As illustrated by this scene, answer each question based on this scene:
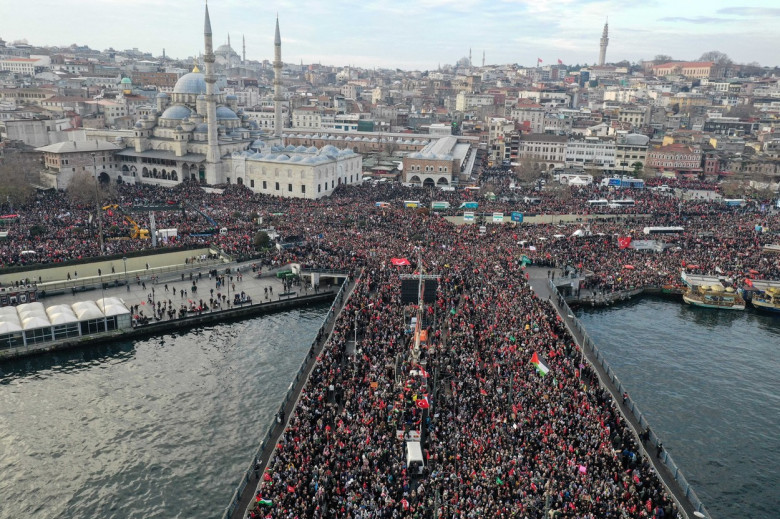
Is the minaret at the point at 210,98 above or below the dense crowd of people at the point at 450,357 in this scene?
above

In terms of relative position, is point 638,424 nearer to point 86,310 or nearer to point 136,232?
point 86,310

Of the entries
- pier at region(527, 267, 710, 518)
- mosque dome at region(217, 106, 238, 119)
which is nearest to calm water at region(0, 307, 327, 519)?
pier at region(527, 267, 710, 518)

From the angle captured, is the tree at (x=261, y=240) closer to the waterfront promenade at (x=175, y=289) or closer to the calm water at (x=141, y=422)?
the waterfront promenade at (x=175, y=289)

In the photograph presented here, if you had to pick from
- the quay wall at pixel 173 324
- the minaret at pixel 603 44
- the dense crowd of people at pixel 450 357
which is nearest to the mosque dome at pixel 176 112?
the dense crowd of people at pixel 450 357

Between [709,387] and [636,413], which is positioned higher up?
[636,413]

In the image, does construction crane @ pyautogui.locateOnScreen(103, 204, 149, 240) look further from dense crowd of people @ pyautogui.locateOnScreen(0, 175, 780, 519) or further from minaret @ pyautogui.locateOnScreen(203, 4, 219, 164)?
minaret @ pyautogui.locateOnScreen(203, 4, 219, 164)

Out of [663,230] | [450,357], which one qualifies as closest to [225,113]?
[663,230]
